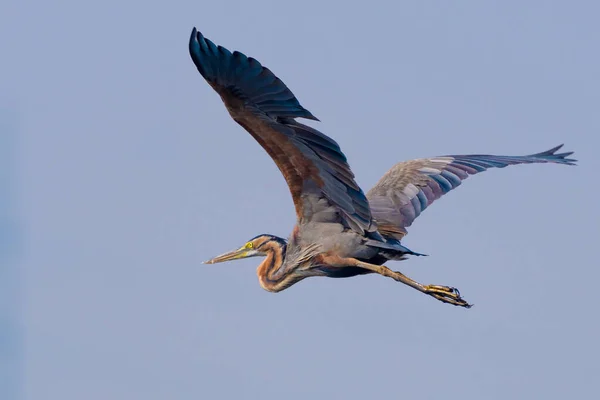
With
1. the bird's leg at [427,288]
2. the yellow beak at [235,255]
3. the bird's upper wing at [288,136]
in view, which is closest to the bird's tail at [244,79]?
the bird's upper wing at [288,136]

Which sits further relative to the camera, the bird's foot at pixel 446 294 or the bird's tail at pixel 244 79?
the bird's foot at pixel 446 294

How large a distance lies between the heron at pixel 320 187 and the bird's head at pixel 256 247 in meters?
0.01

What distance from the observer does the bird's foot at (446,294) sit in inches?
497

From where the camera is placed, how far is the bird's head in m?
13.5

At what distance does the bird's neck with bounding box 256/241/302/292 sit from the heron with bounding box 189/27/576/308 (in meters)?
0.01

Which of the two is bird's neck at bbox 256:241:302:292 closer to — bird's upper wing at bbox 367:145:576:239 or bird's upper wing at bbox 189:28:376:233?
bird's upper wing at bbox 189:28:376:233

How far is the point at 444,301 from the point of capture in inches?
498

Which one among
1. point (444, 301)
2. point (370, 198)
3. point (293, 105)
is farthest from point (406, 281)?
point (293, 105)

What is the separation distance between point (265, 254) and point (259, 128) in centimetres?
277

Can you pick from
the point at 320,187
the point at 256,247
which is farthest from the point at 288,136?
the point at 256,247

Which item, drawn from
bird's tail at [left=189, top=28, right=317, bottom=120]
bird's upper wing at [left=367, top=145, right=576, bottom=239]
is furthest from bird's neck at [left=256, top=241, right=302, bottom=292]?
bird's tail at [left=189, top=28, right=317, bottom=120]

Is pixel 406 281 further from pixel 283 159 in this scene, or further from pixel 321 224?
pixel 283 159

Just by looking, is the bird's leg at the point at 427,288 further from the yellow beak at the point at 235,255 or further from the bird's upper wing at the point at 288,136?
the yellow beak at the point at 235,255

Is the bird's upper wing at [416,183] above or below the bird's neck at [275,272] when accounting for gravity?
above
